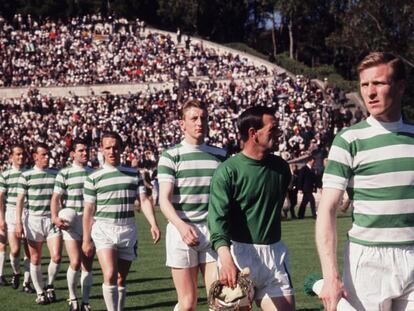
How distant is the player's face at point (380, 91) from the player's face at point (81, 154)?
7580mm

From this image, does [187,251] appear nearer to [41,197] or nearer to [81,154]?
[81,154]

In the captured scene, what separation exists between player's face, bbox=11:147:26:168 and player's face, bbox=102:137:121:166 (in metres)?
4.27

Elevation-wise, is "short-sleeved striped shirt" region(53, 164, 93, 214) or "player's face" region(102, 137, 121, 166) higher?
"player's face" region(102, 137, 121, 166)

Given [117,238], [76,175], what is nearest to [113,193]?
[117,238]

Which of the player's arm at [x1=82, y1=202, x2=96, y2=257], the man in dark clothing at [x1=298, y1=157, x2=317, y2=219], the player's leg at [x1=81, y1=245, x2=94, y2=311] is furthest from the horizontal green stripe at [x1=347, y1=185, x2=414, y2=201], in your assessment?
the man in dark clothing at [x1=298, y1=157, x2=317, y2=219]

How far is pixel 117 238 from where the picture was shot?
10391mm

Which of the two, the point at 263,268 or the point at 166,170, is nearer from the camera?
the point at 263,268

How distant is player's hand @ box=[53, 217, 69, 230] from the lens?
1198 cm

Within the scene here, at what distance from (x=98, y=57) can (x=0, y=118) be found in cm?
1249

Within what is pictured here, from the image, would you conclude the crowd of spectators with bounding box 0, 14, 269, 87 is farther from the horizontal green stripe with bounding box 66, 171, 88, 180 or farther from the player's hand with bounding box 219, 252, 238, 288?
the player's hand with bounding box 219, 252, 238, 288

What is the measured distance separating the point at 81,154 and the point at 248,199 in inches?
236

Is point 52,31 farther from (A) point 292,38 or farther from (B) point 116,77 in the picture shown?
(A) point 292,38

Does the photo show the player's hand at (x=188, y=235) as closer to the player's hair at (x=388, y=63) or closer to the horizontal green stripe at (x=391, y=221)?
the horizontal green stripe at (x=391, y=221)

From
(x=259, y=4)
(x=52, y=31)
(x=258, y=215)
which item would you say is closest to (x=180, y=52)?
(x=52, y=31)
